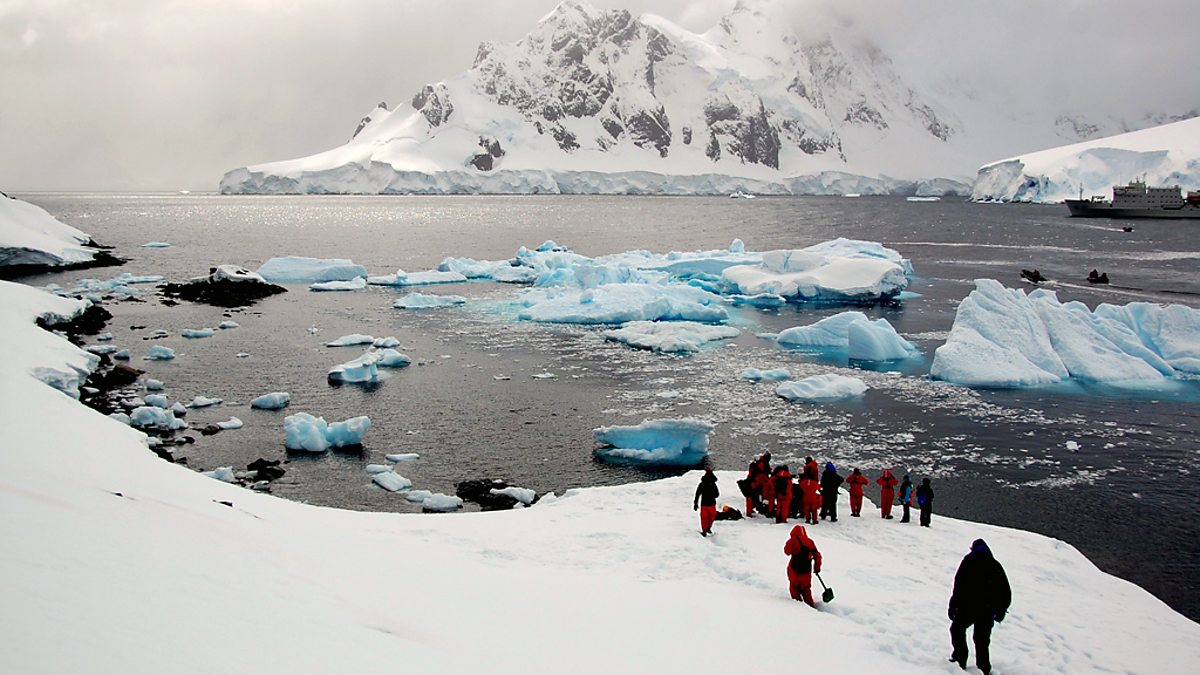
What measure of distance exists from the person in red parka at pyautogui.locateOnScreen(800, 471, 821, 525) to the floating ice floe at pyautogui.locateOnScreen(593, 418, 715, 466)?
5509 mm

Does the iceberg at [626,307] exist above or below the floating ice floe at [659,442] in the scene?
above

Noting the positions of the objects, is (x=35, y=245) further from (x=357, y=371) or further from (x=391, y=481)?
(x=391, y=481)

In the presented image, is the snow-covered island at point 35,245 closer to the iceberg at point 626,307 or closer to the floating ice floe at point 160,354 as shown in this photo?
the floating ice floe at point 160,354

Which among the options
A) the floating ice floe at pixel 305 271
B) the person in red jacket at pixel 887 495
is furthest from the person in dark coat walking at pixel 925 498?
the floating ice floe at pixel 305 271

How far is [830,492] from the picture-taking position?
1315 cm

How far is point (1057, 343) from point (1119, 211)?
306 feet

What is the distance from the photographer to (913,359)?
28.8m

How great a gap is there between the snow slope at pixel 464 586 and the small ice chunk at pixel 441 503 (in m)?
2.39

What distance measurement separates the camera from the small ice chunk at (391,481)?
1666 centimetres

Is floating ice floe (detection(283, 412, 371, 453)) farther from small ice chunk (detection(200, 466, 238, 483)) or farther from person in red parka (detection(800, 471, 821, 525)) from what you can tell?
person in red parka (detection(800, 471, 821, 525))

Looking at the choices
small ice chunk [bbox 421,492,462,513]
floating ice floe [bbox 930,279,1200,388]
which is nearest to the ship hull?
floating ice floe [bbox 930,279,1200,388]

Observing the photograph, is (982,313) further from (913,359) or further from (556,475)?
(556,475)

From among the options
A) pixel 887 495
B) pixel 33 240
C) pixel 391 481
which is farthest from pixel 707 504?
pixel 33 240

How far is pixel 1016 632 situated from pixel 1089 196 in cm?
13306
